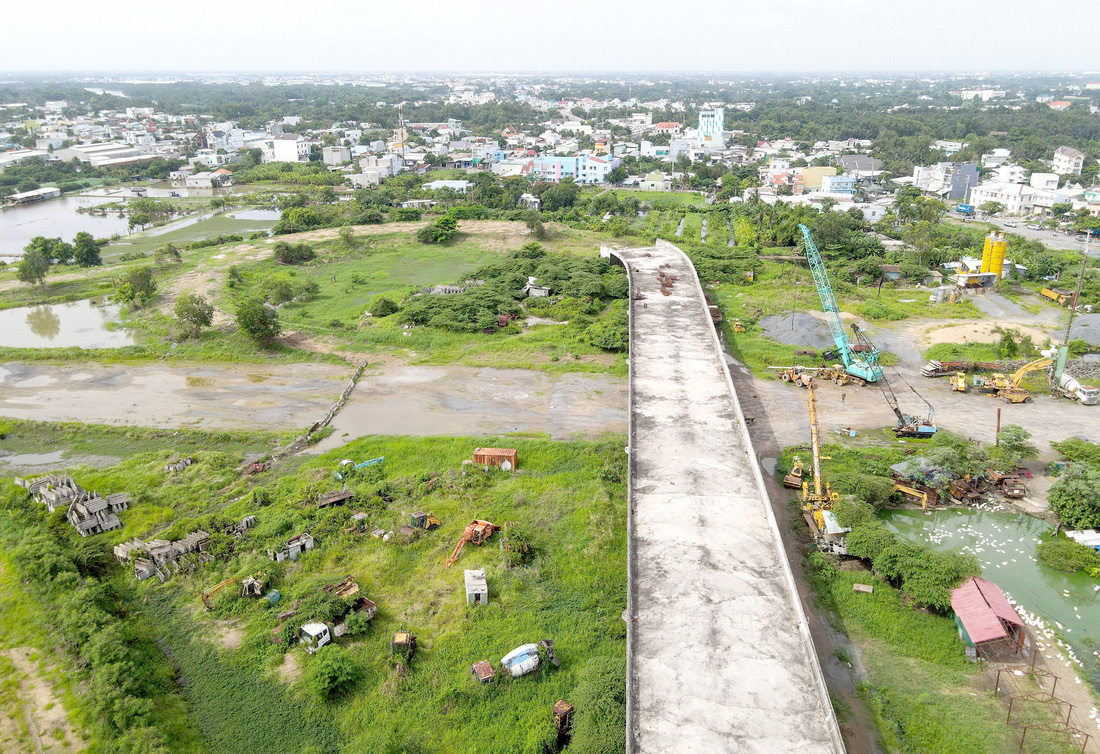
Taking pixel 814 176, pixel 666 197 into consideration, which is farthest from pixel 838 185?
pixel 666 197

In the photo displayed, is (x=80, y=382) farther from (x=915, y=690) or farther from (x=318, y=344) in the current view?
(x=915, y=690)

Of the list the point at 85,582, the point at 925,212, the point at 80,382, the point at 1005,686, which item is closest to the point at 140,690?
the point at 85,582

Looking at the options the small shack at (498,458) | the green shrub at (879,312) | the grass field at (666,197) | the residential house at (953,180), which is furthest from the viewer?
the grass field at (666,197)

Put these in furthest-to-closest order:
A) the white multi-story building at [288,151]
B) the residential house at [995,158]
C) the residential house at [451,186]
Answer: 1. the white multi-story building at [288,151]
2. the residential house at [995,158]
3. the residential house at [451,186]

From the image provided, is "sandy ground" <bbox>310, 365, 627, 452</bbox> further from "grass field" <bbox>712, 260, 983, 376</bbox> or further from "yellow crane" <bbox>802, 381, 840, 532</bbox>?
"grass field" <bbox>712, 260, 983, 376</bbox>

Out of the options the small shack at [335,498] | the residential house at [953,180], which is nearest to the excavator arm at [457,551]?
the small shack at [335,498]

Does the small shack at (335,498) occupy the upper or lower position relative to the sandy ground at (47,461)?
upper

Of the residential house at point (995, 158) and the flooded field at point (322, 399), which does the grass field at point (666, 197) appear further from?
the flooded field at point (322, 399)

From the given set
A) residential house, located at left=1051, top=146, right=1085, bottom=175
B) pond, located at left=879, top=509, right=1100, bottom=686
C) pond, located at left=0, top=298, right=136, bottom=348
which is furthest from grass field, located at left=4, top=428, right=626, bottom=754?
residential house, located at left=1051, top=146, right=1085, bottom=175
